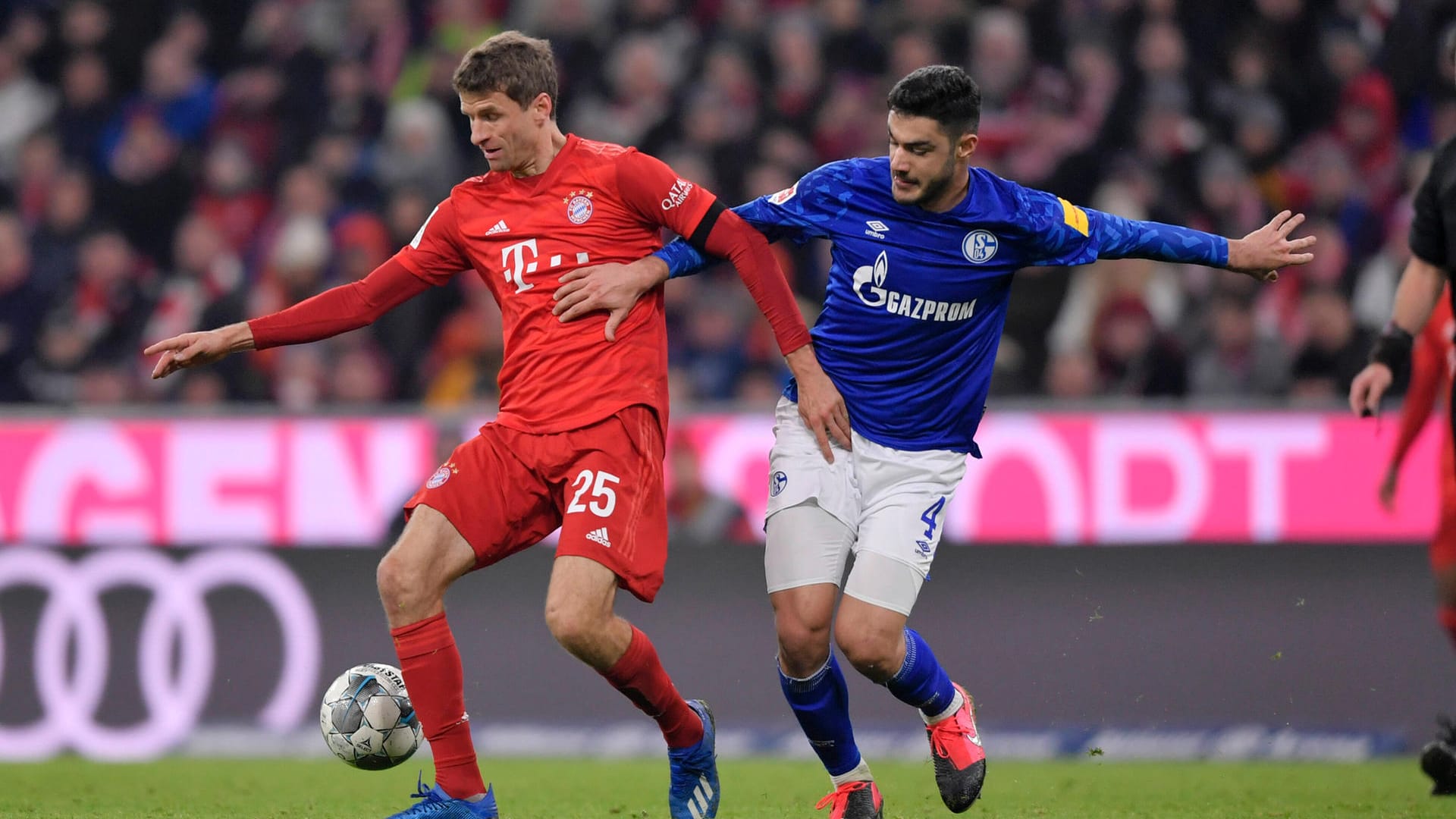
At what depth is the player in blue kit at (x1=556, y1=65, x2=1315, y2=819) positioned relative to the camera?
5062 millimetres

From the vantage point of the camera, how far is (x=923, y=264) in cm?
512

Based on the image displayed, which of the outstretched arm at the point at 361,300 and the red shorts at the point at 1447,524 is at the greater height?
the outstretched arm at the point at 361,300

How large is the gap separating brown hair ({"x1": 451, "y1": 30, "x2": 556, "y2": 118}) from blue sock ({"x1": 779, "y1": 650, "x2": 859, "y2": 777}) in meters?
1.98

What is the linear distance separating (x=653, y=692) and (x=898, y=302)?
1425 millimetres

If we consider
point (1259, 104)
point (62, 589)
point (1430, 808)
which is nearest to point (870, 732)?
point (1430, 808)

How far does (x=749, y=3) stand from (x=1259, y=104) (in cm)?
339

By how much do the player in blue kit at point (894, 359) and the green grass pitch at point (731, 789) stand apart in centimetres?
71

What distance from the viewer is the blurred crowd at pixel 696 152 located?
9281 millimetres

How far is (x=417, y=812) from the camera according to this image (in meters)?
4.84

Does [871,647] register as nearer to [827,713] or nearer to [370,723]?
[827,713]

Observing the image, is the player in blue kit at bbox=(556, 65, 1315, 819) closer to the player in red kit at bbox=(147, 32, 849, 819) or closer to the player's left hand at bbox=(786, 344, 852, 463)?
the player's left hand at bbox=(786, 344, 852, 463)

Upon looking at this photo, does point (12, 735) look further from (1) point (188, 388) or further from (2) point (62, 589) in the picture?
(1) point (188, 388)

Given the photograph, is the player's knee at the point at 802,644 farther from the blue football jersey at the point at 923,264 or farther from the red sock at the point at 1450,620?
the red sock at the point at 1450,620

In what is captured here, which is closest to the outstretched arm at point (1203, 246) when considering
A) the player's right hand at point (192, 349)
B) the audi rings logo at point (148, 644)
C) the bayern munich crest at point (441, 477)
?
the bayern munich crest at point (441, 477)
